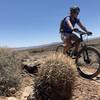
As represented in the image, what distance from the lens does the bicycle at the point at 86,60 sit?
11.9 metres

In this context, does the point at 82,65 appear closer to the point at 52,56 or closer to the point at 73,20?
the point at 73,20

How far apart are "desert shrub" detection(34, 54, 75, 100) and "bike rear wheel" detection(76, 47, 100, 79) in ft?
7.10

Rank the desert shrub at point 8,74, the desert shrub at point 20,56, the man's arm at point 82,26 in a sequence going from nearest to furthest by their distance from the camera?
the desert shrub at point 8,74
the man's arm at point 82,26
the desert shrub at point 20,56

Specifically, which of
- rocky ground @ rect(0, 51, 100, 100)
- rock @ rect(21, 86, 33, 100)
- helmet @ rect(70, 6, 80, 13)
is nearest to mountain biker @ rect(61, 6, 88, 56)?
helmet @ rect(70, 6, 80, 13)

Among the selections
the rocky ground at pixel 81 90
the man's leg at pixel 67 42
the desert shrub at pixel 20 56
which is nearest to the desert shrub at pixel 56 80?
the rocky ground at pixel 81 90

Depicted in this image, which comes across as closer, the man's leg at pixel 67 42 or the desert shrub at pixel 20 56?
the man's leg at pixel 67 42

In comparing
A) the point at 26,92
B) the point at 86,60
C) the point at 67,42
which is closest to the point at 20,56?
the point at 67,42

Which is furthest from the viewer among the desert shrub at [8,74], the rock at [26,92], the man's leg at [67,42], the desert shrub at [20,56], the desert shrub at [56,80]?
the desert shrub at [20,56]

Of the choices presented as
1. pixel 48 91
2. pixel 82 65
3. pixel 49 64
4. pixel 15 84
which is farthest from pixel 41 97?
pixel 82 65

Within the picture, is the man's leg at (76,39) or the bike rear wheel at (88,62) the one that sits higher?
the man's leg at (76,39)

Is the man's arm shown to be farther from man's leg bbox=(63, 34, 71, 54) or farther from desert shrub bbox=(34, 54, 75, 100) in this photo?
desert shrub bbox=(34, 54, 75, 100)

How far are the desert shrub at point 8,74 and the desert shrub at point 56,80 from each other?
1.44 m

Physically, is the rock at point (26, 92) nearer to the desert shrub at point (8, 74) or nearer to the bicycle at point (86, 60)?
the desert shrub at point (8, 74)

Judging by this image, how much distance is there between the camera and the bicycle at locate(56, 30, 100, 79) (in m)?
11.9
